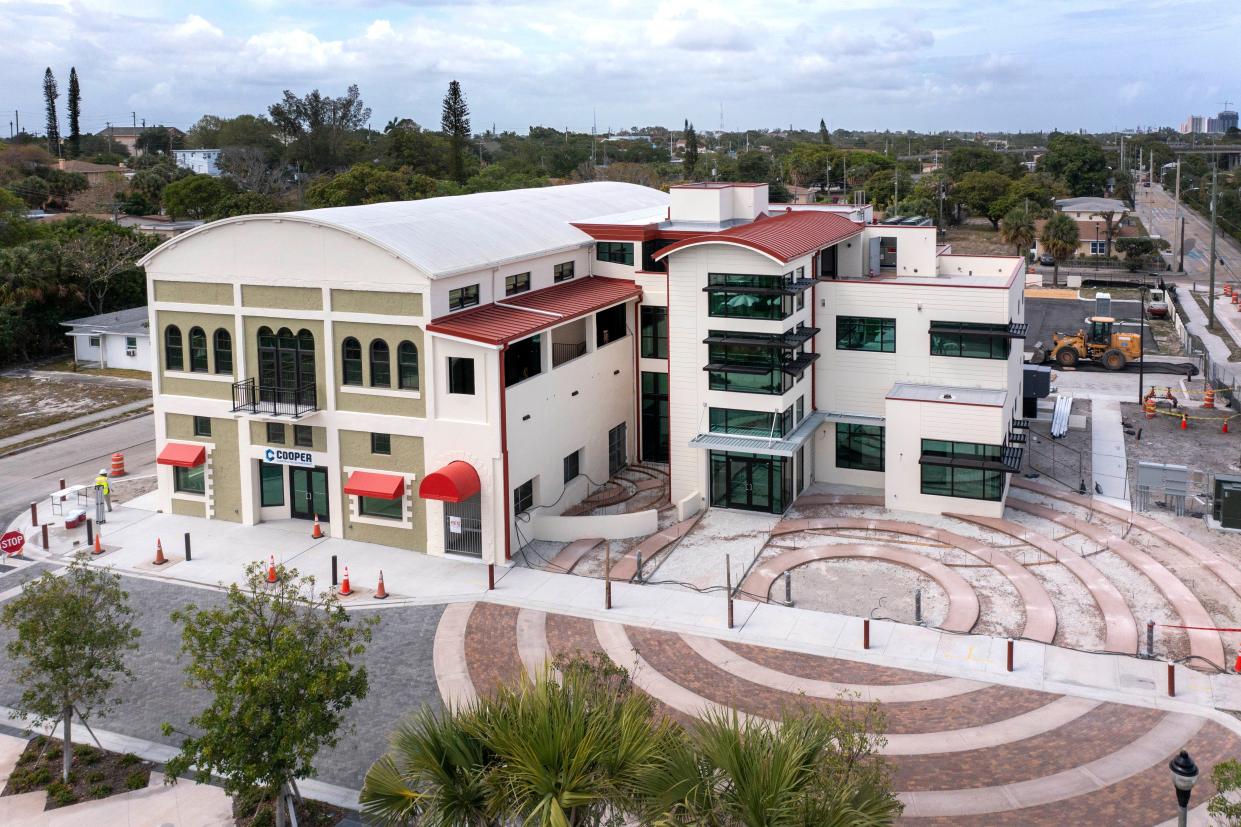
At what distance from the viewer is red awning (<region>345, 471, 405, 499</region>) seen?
3281cm

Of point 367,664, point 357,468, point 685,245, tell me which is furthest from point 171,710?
point 685,245

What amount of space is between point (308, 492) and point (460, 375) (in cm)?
697

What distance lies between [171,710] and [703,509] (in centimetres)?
1780

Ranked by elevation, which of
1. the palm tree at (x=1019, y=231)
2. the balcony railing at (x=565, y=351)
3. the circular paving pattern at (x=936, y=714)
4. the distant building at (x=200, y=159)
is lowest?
the circular paving pattern at (x=936, y=714)

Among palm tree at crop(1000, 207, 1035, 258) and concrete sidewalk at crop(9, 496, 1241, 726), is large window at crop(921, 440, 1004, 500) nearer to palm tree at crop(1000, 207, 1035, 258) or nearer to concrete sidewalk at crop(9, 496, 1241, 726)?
concrete sidewalk at crop(9, 496, 1241, 726)

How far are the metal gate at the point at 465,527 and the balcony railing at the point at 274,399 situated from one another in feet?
18.1

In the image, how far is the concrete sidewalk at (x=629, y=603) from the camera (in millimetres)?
24516

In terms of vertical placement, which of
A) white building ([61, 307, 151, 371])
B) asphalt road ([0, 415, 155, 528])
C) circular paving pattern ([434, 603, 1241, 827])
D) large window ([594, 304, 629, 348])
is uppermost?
large window ([594, 304, 629, 348])

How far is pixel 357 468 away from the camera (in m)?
34.0

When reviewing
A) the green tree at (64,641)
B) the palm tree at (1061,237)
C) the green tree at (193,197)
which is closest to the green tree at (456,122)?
the green tree at (193,197)

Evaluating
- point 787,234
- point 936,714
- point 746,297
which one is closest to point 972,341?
point 787,234

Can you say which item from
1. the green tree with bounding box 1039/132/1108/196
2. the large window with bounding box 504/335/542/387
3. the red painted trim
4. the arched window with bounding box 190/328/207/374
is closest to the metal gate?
the red painted trim

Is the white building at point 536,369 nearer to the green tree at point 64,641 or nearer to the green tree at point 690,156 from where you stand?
the green tree at point 64,641

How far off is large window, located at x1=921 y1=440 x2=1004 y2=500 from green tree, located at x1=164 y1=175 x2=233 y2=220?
8335 centimetres
